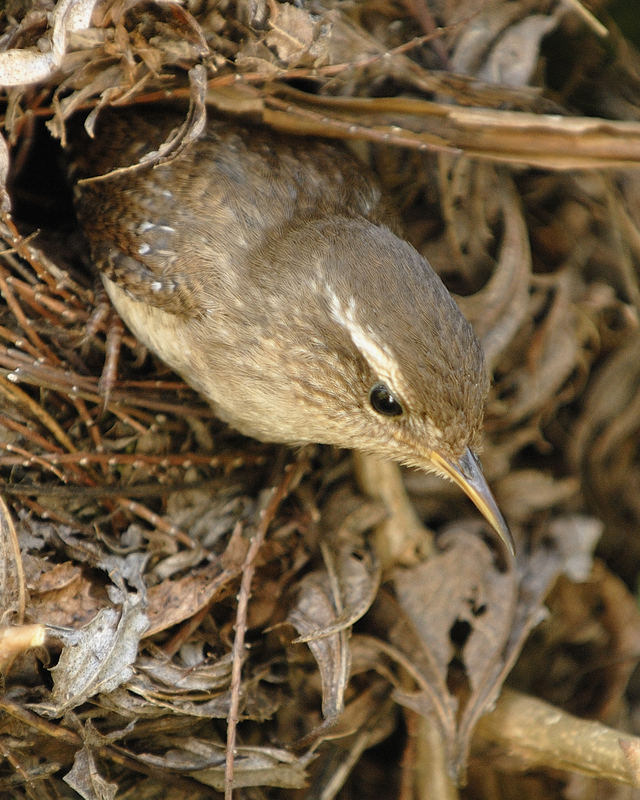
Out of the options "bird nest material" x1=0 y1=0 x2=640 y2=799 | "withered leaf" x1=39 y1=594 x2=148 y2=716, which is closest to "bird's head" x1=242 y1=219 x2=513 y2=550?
"bird nest material" x1=0 y1=0 x2=640 y2=799

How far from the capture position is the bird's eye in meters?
2.90

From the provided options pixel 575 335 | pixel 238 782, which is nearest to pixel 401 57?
pixel 575 335

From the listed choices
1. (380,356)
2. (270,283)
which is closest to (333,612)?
(380,356)

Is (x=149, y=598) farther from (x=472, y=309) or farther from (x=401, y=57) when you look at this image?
(x=401, y=57)

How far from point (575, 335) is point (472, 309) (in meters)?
0.47

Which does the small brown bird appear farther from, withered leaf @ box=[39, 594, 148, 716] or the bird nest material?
withered leaf @ box=[39, 594, 148, 716]

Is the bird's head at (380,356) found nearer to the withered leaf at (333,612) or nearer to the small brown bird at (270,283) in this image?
the small brown bird at (270,283)

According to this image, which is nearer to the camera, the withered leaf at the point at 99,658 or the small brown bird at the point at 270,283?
the withered leaf at the point at 99,658

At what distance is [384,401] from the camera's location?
2.93 m

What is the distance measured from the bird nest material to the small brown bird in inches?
7.3

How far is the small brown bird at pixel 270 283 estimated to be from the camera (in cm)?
291

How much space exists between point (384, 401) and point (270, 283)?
23.4 inches

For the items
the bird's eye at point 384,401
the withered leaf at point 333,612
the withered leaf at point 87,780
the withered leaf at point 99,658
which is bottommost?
the withered leaf at point 87,780

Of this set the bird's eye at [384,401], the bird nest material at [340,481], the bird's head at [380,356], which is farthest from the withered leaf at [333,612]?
the bird's eye at [384,401]
